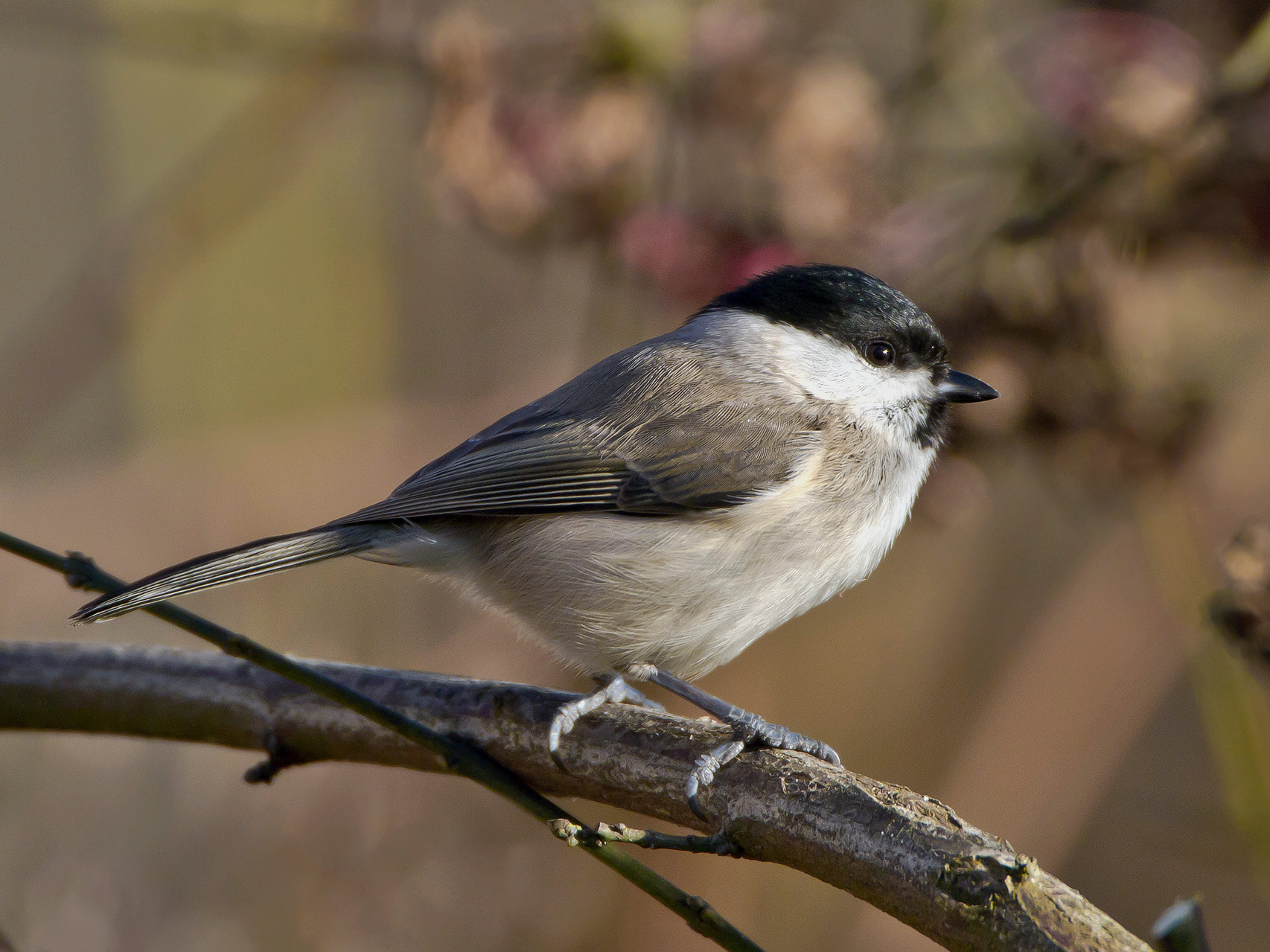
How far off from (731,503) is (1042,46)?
1404 mm

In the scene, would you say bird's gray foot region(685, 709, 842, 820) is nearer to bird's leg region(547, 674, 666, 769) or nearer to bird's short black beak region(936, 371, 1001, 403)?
bird's leg region(547, 674, 666, 769)

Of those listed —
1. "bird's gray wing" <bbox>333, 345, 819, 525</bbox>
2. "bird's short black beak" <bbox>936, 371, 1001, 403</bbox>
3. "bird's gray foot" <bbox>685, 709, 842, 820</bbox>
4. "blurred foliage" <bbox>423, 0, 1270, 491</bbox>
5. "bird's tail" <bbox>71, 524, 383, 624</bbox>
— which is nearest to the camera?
"bird's gray foot" <bbox>685, 709, 842, 820</bbox>

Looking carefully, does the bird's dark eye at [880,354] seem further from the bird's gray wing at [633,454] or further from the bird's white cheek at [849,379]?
the bird's gray wing at [633,454]

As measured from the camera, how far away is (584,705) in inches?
65.2

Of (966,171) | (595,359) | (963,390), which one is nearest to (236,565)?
(963,390)

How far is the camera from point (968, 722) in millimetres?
3150

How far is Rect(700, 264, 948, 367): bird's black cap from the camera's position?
2113mm

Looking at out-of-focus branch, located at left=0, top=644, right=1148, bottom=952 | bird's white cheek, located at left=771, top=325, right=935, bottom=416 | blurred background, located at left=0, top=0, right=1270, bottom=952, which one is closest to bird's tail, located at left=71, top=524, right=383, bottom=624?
out-of-focus branch, located at left=0, top=644, right=1148, bottom=952

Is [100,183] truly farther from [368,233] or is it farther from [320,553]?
[320,553]

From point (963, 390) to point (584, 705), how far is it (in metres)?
0.99

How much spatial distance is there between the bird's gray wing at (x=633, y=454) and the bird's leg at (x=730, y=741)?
311 millimetres

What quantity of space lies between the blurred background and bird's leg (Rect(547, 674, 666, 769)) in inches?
33.5

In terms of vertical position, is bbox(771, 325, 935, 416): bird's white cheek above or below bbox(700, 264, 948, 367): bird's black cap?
below

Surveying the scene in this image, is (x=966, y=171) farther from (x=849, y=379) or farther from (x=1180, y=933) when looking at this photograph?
(x=1180, y=933)
